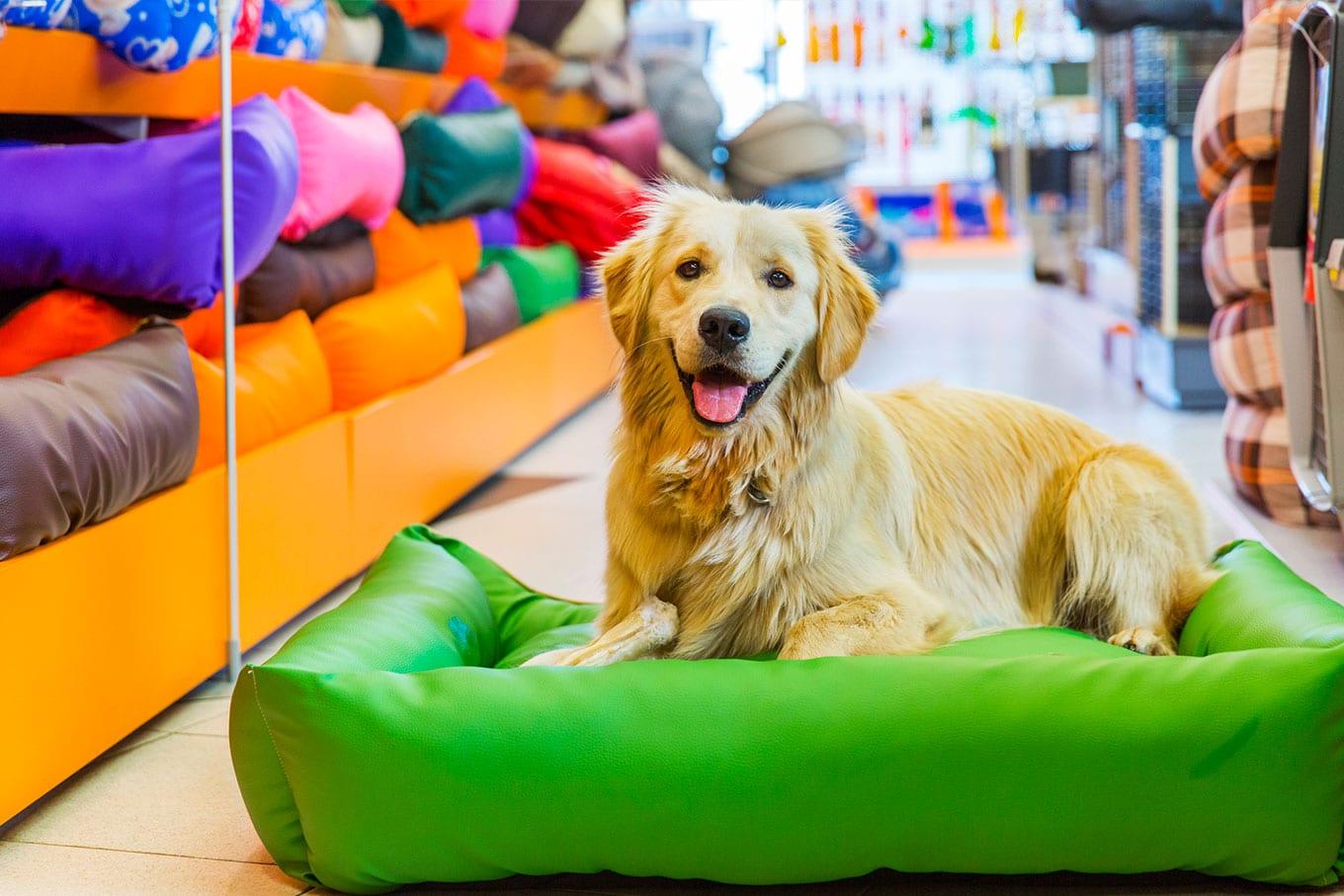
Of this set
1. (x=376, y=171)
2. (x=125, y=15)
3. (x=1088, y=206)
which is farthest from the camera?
(x=1088, y=206)

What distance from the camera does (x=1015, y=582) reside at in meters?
2.35

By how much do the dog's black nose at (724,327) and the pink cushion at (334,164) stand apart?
135cm

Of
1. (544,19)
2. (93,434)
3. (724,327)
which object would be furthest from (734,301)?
(544,19)

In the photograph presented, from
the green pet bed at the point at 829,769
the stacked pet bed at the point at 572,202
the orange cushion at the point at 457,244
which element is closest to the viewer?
the green pet bed at the point at 829,769

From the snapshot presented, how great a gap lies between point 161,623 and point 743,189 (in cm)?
592

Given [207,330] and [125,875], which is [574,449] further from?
[125,875]

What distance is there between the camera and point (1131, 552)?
224 cm

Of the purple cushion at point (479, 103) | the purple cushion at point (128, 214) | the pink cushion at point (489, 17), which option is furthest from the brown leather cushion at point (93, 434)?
the pink cushion at point (489, 17)

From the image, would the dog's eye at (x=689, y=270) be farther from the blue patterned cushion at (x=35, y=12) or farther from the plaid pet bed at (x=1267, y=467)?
the plaid pet bed at (x=1267, y=467)

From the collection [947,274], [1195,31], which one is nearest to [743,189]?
[1195,31]

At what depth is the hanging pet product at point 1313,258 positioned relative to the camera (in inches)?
106

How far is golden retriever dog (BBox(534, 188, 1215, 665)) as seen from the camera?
6.40 feet

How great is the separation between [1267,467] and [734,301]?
2.21 m

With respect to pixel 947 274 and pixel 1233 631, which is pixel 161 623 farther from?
pixel 947 274
